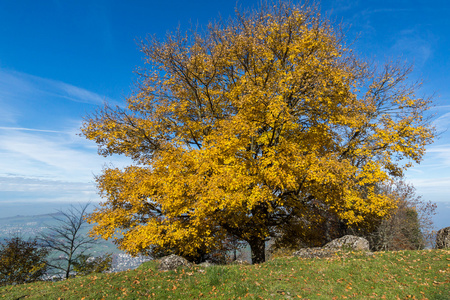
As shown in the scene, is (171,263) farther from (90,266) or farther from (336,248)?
(90,266)

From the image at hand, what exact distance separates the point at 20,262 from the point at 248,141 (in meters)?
21.6

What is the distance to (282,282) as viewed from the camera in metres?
9.85

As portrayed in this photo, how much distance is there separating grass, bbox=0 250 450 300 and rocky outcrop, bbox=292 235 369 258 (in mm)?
1519

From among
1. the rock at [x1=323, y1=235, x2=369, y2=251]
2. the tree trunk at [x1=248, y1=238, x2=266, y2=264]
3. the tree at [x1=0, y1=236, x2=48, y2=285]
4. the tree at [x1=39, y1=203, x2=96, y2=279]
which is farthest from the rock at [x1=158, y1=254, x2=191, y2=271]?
the tree at [x1=0, y1=236, x2=48, y2=285]

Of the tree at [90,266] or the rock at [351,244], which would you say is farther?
the tree at [90,266]

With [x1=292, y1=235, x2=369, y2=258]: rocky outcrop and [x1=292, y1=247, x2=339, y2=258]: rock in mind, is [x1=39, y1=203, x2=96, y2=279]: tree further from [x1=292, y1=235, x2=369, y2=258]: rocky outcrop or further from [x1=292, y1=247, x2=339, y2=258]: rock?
[x1=292, y1=235, x2=369, y2=258]: rocky outcrop

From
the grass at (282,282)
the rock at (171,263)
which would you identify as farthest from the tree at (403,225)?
the rock at (171,263)

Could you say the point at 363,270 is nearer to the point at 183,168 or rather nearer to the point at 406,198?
the point at 183,168

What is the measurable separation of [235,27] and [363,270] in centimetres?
1683

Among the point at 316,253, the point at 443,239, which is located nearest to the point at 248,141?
the point at 316,253

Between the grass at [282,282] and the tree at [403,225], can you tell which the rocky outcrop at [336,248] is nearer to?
the grass at [282,282]

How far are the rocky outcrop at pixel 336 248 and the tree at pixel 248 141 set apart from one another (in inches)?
49.0

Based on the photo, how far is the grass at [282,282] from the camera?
8.83 meters

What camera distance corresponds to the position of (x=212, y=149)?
13.2 metres
